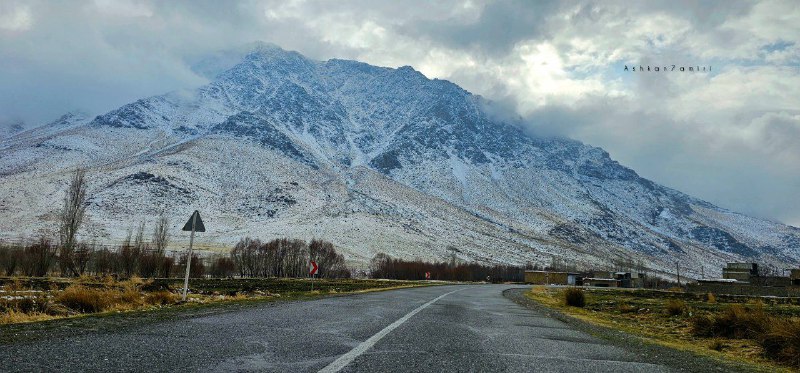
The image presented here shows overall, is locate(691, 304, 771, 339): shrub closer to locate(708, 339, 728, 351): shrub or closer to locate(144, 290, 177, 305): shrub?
locate(708, 339, 728, 351): shrub

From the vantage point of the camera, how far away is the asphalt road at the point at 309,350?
18.9 feet

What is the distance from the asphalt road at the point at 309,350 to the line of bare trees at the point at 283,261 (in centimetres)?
10753

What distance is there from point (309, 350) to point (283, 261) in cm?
12068

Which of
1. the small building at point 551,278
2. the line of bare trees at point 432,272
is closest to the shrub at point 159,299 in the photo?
the line of bare trees at point 432,272

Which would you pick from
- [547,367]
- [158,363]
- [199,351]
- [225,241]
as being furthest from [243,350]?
[225,241]

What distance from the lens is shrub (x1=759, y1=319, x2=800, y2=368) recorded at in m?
9.86

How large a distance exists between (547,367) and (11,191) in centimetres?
23320

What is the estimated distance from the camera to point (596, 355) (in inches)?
329

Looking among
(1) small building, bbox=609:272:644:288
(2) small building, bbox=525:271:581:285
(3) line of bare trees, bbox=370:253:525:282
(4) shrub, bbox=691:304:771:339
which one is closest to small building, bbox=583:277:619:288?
(1) small building, bbox=609:272:644:288

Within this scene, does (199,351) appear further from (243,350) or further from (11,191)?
(11,191)

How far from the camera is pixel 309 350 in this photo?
7.06 meters

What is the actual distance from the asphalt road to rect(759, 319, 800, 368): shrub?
3.49 metres

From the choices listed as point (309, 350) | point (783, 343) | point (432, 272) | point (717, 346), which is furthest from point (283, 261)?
point (309, 350)

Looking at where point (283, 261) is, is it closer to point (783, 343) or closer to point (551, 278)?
point (551, 278)
